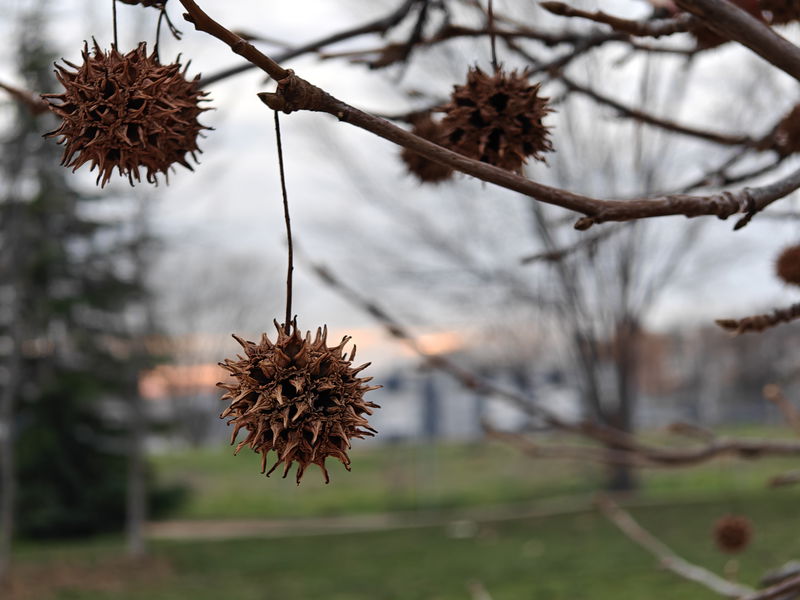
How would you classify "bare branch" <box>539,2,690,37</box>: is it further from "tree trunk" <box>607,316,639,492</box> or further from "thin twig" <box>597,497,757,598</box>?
"tree trunk" <box>607,316,639,492</box>

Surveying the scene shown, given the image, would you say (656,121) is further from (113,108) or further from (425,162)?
(113,108)

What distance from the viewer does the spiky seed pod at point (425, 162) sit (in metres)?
Result: 1.40

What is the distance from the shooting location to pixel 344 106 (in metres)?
0.73

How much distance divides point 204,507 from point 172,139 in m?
15.1

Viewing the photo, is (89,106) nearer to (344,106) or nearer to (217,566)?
(344,106)

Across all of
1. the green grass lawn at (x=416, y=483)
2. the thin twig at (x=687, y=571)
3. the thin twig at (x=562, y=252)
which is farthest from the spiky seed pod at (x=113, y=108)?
the green grass lawn at (x=416, y=483)

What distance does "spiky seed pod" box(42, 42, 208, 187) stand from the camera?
34.8 inches

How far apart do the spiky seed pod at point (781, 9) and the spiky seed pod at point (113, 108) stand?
88cm

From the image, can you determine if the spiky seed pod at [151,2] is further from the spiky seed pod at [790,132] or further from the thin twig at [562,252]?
the spiky seed pod at [790,132]

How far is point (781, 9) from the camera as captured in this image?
134 centimetres

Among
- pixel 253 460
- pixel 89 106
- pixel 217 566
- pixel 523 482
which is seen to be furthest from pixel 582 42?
pixel 253 460

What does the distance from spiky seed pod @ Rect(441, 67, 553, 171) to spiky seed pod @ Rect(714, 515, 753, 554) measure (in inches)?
76.4

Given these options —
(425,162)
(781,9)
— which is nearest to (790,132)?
(781,9)

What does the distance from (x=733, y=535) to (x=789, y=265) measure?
1.62m
